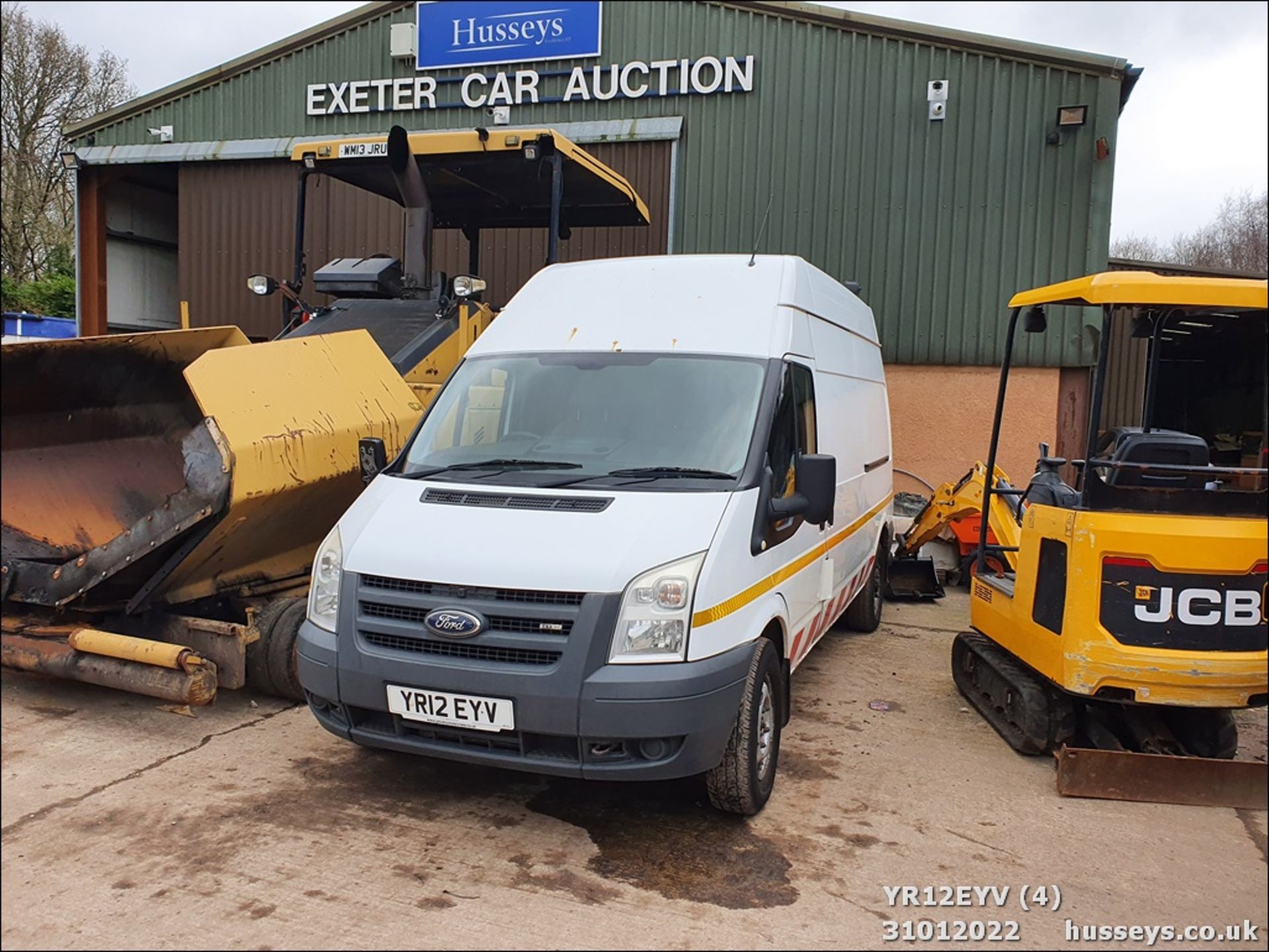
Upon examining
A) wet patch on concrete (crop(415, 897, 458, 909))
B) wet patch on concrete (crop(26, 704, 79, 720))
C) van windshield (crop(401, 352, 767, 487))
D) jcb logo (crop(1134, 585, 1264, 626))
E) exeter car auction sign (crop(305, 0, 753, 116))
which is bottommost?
wet patch on concrete (crop(26, 704, 79, 720))

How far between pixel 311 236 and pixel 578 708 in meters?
12.1

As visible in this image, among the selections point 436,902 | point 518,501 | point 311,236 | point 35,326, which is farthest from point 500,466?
point 35,326

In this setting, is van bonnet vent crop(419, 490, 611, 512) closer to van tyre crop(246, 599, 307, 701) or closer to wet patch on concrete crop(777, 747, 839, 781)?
van tyre crop(246, 599, 307, 701)

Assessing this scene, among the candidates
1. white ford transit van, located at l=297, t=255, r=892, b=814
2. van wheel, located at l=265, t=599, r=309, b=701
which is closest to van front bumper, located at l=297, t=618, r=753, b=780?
white ford transit van, located at l=297, t=255, r=892, b=814

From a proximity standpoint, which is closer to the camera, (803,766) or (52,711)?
(803,766)

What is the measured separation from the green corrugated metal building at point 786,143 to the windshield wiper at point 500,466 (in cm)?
818

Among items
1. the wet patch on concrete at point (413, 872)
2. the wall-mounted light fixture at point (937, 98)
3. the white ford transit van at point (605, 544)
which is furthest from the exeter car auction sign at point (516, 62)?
the wet patch on concrete at point (413, 872)

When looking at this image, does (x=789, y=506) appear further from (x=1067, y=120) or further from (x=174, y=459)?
(x=1067, y=120)

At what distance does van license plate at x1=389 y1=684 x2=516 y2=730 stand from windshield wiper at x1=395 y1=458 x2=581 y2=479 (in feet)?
3.87

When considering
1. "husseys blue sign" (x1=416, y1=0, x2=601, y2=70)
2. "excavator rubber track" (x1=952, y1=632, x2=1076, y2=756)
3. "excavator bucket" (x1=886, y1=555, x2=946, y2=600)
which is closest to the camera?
"excavator rubber track" (x1=952, y1=632, x2=1076, y2=756)

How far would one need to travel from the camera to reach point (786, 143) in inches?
472

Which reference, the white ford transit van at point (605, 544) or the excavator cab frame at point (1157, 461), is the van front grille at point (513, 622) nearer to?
the white ford transit van at point (605, 544)

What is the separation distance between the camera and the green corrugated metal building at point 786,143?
438 inches

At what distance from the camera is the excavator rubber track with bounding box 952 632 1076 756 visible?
5.05m
